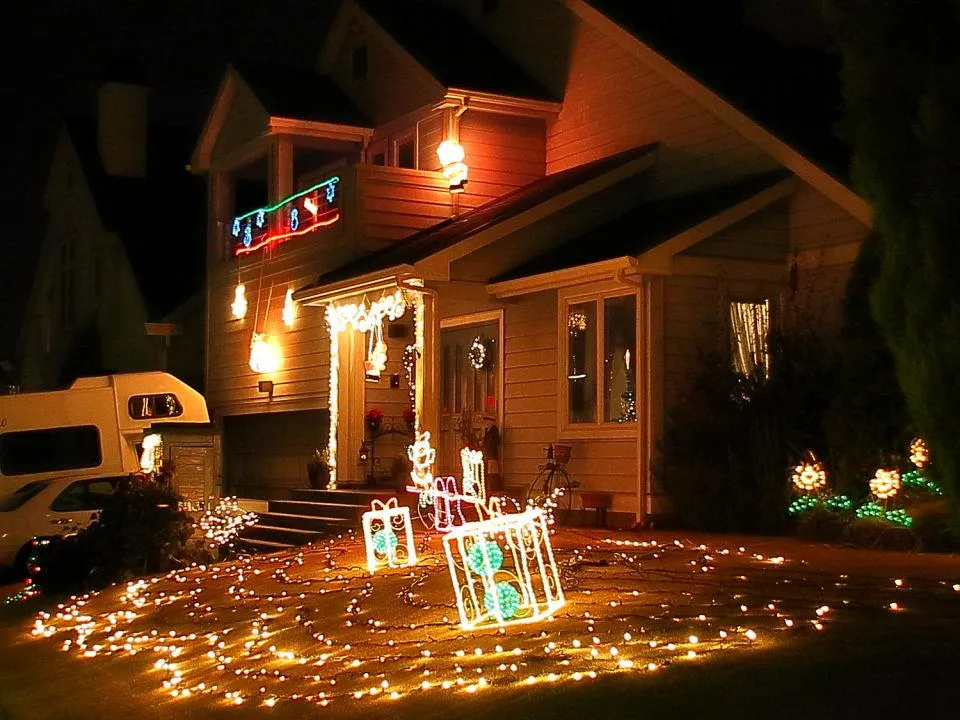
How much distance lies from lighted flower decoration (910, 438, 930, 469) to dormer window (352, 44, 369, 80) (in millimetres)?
12600

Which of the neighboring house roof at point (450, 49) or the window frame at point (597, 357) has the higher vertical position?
the neighboring house roof at point (450, 49)

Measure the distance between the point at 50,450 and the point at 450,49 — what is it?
30.5 ft

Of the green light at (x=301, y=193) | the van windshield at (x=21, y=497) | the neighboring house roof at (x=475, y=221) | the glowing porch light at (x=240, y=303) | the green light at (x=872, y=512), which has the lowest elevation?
the van windshield at (x=21, y=497)

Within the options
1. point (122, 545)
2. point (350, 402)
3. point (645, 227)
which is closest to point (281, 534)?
point (350, 402)

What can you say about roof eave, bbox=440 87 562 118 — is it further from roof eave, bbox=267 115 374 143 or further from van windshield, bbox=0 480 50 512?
van windshield, bbox=0 480 50 512

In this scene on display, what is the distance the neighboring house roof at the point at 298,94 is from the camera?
22.1 m

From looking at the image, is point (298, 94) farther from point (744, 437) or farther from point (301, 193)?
point (744, 437)

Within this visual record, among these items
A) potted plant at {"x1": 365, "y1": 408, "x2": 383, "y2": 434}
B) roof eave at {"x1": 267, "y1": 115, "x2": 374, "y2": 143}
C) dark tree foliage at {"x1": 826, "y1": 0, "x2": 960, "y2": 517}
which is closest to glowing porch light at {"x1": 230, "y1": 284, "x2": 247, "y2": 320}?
roof eave at {"x1": 267, "y1": 115, "x2": 374, "y2": 143}

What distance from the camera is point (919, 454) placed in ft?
43.7

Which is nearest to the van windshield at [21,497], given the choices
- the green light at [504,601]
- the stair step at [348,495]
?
the stair step at [348,495]

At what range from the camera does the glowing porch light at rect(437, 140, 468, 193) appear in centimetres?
2006

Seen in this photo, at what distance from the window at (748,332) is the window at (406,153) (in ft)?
22.4

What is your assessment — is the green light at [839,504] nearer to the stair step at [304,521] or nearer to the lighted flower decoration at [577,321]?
the lighted flower decoration at [577,321]

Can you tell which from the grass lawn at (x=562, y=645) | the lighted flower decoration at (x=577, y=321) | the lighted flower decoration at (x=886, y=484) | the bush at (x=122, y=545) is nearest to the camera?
the grass lawn at (x=562, y=645)
